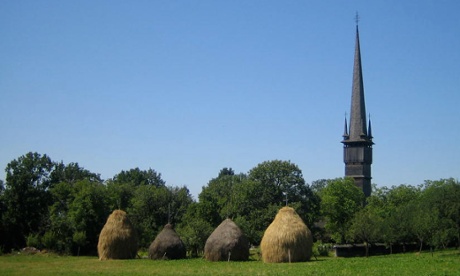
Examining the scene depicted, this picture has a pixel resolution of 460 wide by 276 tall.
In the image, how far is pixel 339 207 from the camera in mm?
65188

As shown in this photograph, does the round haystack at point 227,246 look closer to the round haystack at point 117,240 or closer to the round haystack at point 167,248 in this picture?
the round haystack at point 167,248

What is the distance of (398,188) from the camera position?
73500 millimetres

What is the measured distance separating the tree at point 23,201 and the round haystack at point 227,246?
18.1 meters

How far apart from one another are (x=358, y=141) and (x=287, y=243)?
74.7 metres

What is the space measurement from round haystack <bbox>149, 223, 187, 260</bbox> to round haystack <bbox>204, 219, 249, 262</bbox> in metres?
2.88

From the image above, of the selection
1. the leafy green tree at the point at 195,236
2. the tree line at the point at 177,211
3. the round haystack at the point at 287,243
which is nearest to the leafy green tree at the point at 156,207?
the tree line at the point at 177,211

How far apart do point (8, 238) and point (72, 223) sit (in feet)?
21.4

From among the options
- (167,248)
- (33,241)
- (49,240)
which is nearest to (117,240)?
(167,248)

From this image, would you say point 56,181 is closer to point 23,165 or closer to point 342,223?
point 23,165

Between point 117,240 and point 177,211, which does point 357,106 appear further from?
point 117,240

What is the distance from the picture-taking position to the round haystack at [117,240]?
3647 centimetres

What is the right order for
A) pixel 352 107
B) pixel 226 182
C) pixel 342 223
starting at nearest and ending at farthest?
pixel 226 182
pixel 342 223
pixel 352 107

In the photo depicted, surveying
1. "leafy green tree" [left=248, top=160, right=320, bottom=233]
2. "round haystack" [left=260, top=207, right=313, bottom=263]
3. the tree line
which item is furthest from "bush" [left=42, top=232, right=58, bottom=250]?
"round haystack" [left=260, top=207, right=313, bottom=263]

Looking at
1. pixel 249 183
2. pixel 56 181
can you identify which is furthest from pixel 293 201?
pixel 56 181
